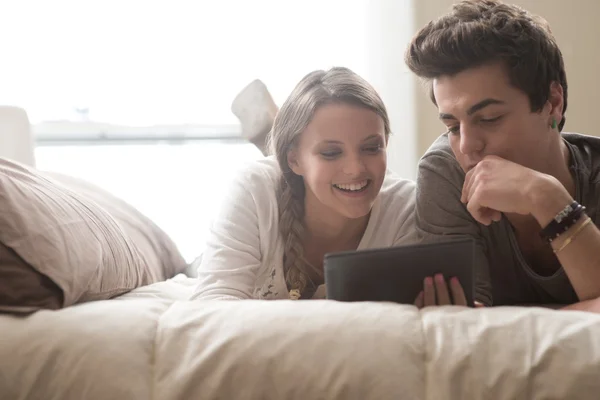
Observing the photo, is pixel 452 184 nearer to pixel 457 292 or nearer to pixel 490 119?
pixel 490 119

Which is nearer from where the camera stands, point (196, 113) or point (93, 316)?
point (93, 316)

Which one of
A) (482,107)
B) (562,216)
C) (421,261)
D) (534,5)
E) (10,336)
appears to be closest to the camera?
(10,336)

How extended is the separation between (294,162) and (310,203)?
0.10 m

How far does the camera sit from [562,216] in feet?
3.71

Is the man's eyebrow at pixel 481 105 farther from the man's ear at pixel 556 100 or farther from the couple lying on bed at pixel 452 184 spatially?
the man's ear at pixel 556 100

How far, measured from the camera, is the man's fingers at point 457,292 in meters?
1.04

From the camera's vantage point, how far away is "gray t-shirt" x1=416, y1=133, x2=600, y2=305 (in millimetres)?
1305

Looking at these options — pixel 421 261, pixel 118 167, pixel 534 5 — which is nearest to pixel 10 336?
pixel 421 261

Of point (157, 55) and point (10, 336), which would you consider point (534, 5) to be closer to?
point (157, 55)

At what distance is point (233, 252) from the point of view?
4.73 feet

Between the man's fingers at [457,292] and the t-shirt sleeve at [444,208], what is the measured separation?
26 cm

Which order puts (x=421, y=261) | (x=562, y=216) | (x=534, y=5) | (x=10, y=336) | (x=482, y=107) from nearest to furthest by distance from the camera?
(x=10, y=336) < (x=421, y=261) < (x=562, y=216) < (x=482, y=107) < (x=534, y=5)

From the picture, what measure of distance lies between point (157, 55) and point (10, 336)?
179cm

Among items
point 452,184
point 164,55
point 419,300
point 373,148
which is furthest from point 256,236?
point 164,55
